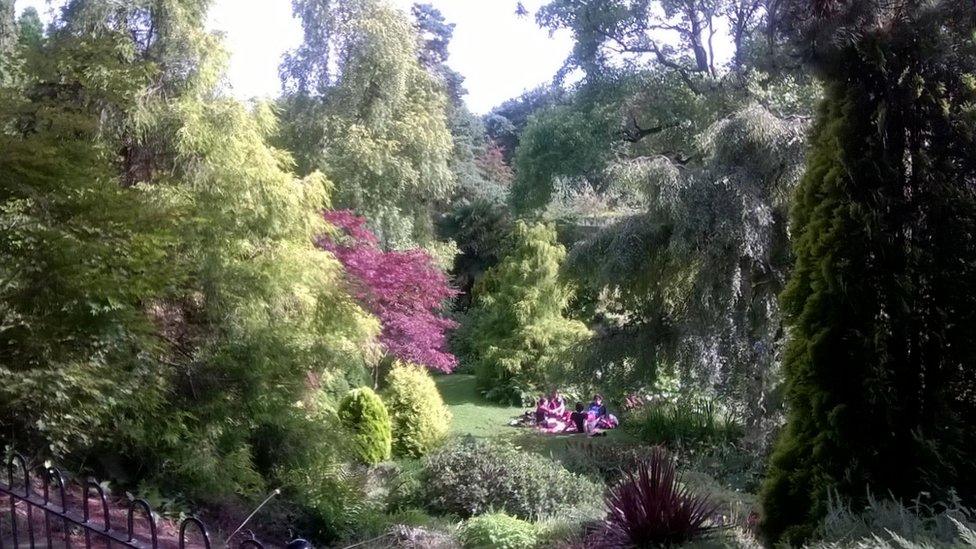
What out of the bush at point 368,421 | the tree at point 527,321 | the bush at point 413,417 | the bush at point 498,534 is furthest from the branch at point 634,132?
the bush at point 498,534

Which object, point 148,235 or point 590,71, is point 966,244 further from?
point 590,71

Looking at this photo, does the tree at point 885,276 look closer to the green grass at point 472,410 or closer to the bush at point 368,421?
the bush at point 368,421

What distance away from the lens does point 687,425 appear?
12492mm

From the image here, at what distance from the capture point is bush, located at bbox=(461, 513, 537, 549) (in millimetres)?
6895

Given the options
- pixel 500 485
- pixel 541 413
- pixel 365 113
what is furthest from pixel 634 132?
pixel 500 485

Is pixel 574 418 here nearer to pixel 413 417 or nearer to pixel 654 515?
pixel 413 417

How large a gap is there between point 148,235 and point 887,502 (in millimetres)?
5190

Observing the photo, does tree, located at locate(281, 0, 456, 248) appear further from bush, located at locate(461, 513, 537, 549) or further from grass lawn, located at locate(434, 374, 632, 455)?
bush, located at locate(461, 513, 537, 549)

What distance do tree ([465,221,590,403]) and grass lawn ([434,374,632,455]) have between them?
58 cm

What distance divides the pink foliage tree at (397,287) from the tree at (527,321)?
3850mm

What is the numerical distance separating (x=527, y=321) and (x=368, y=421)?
24.4 feet

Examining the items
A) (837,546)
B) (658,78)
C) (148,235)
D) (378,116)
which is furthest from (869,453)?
(378,116)

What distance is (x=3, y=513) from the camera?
5.19 m

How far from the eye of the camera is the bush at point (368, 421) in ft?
36.4
